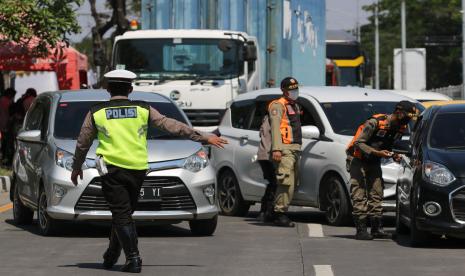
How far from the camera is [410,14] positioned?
126688 millimetres

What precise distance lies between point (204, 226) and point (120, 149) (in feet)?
11.7

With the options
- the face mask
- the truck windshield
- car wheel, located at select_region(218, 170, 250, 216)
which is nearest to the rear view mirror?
the truck windshield

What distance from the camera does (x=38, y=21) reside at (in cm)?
2534

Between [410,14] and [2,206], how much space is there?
11002 centimetres

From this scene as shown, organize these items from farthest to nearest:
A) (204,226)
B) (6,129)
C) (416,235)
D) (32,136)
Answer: (6,129) → (32,136) → (204,226) → (416,235)

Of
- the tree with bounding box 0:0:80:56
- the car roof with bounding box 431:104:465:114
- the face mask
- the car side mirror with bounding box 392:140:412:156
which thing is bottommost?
the car side mirror with bounding box 392:140:412:156

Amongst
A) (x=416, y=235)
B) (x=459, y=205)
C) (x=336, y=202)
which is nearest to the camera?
(x=459, y=205)

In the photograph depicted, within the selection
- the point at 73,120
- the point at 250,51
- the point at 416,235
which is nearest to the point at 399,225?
the point at 416,235

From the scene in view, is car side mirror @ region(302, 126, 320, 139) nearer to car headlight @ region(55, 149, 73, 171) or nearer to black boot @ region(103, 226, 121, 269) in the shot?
car headlight @ region(55, 149, 73, 171)

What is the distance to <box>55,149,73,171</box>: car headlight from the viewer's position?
45.2 ft

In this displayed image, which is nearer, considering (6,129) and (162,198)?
(162,198)

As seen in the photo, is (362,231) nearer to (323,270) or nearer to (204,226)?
(204,226)

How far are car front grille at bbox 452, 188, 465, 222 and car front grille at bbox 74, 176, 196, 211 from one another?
279 cm

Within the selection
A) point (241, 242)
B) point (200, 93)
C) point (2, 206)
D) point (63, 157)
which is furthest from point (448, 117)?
point (200, 93)
